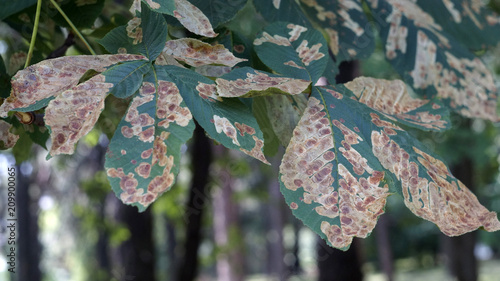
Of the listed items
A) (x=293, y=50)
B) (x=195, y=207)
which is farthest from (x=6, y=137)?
(x=195, y=207)

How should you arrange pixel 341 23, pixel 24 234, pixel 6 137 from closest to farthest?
pixel 6 137 < pixel 341 23 < pixel 24 234

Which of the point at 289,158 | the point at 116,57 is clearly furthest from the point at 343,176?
the point at 116,57

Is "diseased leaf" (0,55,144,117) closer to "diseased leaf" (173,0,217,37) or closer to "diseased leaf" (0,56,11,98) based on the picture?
"diseased leaf" (173,0,217,37)

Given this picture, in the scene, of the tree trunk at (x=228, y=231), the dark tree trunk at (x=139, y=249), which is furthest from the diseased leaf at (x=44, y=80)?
the tree trunk at (x=228, y=231)

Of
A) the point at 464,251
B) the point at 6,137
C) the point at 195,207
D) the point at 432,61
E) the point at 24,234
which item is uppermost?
the point at 432,61

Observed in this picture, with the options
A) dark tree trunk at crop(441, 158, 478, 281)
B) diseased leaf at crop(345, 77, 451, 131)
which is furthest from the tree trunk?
diseased leaf at crop(345, 77, 451, 131)

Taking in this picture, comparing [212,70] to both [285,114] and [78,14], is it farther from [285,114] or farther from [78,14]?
[78,14]
